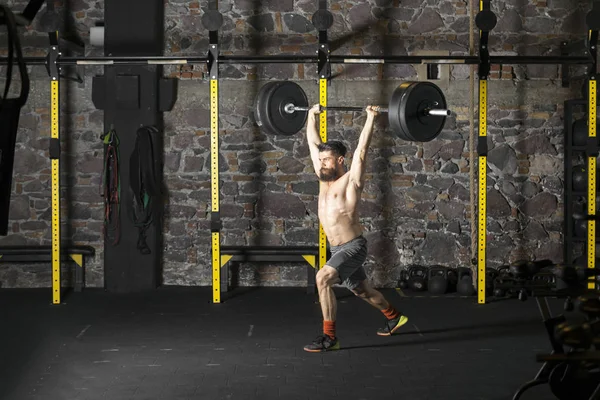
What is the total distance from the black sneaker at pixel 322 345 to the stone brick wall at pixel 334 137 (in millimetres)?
2406

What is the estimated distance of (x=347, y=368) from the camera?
16.6 feet

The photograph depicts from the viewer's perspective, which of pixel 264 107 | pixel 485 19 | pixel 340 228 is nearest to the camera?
pixel 340 228

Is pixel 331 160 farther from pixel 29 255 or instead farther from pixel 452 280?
pixel 29 255

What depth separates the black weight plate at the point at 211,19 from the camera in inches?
266

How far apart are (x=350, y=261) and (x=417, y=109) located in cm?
119

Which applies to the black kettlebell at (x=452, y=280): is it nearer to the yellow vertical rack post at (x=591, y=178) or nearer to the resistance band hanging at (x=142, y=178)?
the yellow vertical rack post at (x=591, y=178)

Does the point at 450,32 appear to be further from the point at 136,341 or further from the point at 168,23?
the point at 136,341

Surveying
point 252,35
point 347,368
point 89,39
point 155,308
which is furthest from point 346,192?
point 89,39

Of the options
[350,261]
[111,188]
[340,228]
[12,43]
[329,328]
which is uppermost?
[12,43]

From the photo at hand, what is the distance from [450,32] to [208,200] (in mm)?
2937

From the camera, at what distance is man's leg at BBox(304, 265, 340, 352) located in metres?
5.47

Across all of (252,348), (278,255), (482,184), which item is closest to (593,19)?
(482,184)

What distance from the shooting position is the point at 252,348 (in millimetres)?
5566

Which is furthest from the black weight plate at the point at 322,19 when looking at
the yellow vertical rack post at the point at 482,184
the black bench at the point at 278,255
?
the black bench at the point at 278,255
